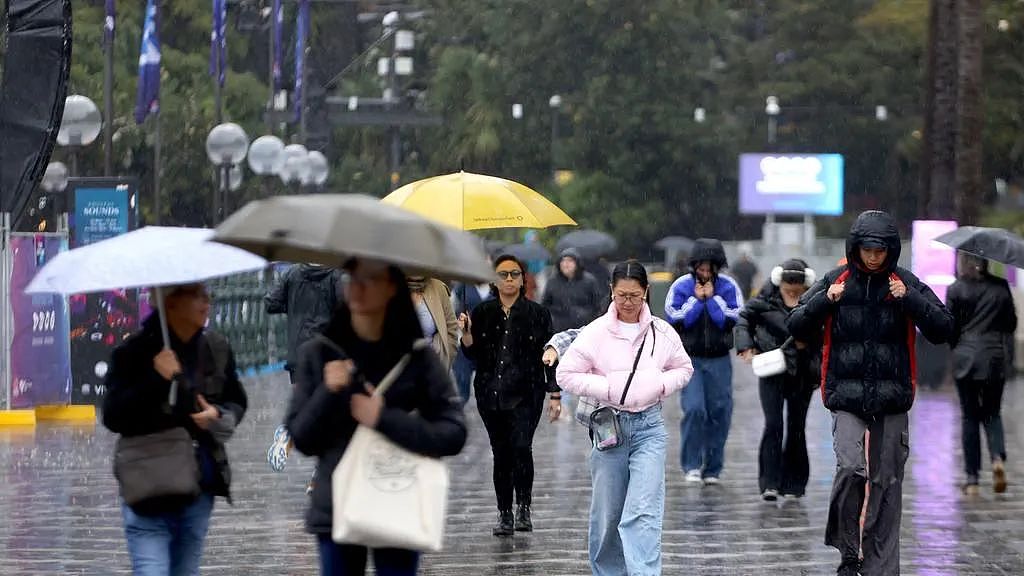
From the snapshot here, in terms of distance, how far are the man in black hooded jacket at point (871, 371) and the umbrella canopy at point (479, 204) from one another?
7.50 ft

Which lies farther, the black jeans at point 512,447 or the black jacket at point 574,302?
the black jacket at point 574,302

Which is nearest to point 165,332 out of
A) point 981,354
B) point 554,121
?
point 981,354

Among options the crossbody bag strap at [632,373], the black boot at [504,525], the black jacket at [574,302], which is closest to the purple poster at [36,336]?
the black jacket at [574,302]

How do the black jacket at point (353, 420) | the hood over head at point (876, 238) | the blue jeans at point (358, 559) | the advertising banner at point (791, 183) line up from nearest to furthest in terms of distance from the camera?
the black jacket at point (353, 420) → the blue jeans at point (358, 559) → the hood over head at point (876, 238) → the advertising banner at point (791, 183)

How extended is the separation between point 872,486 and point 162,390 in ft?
13.3

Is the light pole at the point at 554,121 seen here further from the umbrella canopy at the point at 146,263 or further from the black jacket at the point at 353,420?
the black jacket at the point at 353,420

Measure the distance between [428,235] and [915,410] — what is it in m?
16.8

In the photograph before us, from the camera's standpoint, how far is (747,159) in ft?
209

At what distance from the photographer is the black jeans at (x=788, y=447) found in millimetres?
13250

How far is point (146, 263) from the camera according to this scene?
21.3 ft

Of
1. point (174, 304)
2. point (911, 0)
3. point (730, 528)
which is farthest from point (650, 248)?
point (174, 304)

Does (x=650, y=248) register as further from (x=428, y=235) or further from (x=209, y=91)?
(x=428, y=235)

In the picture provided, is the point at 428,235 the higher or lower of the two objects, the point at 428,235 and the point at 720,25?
the lower

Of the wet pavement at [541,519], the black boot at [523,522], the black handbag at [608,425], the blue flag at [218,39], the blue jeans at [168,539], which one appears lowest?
the wet pavement at [541,519]
